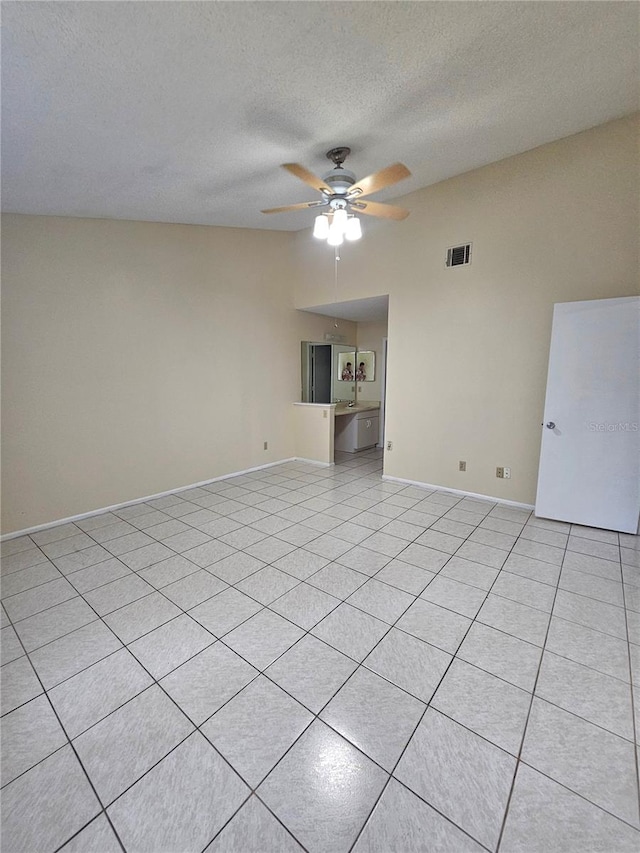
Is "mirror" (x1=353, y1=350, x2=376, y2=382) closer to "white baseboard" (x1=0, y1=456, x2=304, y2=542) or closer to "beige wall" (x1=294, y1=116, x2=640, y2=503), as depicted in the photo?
"beige wall" (x1=294, y1=116, x2=640, y2=503)

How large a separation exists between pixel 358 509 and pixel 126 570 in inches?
84.8

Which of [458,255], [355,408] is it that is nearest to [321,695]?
[458,255]

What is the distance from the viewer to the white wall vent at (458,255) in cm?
378

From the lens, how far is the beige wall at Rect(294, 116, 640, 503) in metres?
3.04

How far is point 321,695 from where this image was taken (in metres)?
1.56

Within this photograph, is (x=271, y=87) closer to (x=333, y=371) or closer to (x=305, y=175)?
(x=305, y=175)

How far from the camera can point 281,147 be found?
2.64 metres

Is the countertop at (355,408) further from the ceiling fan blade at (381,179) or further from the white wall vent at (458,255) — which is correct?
the ceiling fan blade at (381,179)

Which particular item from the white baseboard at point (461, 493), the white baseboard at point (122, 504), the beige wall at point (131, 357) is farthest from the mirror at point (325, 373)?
the white baseboard at point (461, 493)

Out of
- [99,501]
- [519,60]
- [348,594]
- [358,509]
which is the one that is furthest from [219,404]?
[519,60]

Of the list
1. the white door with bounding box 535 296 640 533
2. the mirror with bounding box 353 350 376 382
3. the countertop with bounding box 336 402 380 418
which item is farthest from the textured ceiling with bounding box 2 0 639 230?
the mirror with bounding box 353 350 376 382

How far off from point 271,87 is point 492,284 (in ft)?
8.79

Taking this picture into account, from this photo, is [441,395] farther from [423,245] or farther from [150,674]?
[150,674]

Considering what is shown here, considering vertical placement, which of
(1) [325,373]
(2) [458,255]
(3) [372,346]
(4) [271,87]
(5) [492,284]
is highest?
(4) [271,87]
